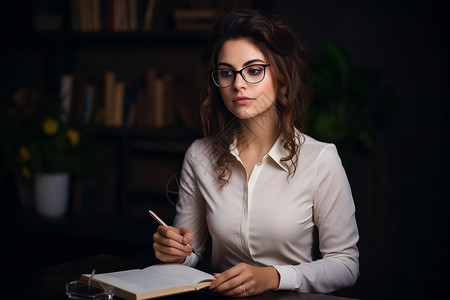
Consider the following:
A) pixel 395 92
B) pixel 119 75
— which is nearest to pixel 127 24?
pixel 119 75

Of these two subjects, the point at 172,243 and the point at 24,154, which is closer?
the point at 172,243

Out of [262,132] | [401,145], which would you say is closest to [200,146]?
[262,132]

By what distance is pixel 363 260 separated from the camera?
8.89 feet

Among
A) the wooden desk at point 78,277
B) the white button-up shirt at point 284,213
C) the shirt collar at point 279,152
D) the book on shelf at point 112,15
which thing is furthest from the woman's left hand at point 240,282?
the book on shelf at point 112,15

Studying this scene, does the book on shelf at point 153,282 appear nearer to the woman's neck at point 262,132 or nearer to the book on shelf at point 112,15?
the woman's neck at point 262,132

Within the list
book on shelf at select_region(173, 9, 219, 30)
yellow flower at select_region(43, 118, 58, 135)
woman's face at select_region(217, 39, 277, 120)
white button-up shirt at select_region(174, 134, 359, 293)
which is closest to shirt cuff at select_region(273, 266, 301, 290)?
white button-up shirt at select_region(174, 134, 359, 293)

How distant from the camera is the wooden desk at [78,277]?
1036 millimetres

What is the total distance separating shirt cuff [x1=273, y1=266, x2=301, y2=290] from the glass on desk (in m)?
0.40

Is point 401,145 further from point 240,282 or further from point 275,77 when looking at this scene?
point 240,282

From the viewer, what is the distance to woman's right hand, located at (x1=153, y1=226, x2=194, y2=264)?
119 cm

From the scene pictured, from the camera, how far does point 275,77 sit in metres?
1.36

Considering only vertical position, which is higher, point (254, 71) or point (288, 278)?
point (254, 71)

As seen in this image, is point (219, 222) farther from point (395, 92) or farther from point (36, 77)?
point (36, 77)

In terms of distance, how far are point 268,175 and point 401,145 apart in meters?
1.61
